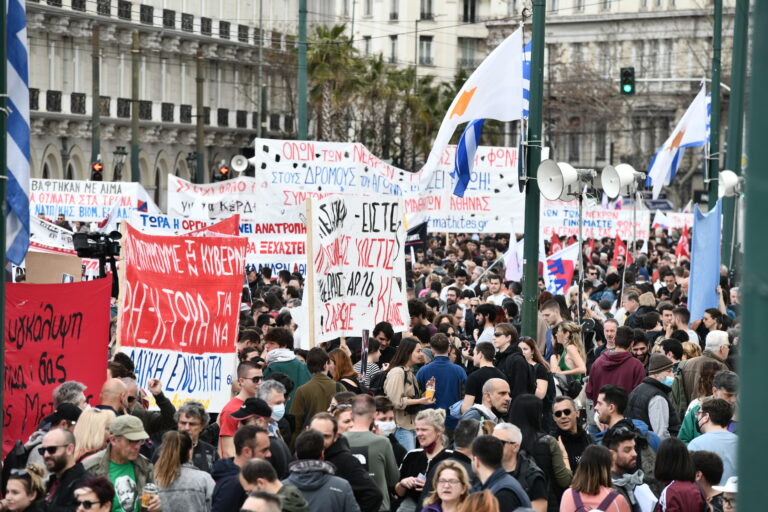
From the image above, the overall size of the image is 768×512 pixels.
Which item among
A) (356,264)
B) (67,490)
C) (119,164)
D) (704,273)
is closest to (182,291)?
(356,264)

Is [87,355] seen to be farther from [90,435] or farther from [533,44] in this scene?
[533,44]

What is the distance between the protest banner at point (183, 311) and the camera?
32.2ft

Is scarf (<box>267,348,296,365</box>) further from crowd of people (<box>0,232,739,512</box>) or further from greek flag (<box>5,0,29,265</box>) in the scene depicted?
greek flag (<box>5,0,29,265</box>)

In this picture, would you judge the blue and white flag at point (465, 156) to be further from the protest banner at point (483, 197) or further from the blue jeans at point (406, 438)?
the protest banner at point (483, 197)

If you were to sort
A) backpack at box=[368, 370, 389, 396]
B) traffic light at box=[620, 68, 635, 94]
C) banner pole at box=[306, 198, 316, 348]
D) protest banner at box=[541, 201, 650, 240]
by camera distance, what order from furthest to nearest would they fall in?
traffic light at box=[620, 68, 635, 94] → protest banner at box=[541, 201, 650, 240] → banner pole at box=[306, 198, 316, 348] → backpack at box=[368, 370, 389, 396]

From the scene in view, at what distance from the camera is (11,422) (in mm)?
8438

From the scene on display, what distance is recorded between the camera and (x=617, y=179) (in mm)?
15469

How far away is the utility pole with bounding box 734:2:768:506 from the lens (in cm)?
211

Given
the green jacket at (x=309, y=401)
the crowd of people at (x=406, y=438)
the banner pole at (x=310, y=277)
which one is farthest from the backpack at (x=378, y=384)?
the green jacket at (x=309, y=401)

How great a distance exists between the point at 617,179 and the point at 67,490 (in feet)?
33.0

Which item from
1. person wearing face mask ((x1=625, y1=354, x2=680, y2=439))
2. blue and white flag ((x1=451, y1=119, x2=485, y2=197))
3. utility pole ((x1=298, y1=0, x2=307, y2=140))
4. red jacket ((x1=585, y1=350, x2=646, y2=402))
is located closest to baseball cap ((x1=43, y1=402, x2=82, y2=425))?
person wearing face mask ((x1=625, y1=354, x2=680, y2=439))

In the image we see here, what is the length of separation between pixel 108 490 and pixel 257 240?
1304cm

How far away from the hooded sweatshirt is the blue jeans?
269 cm

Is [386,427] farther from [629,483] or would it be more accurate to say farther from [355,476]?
[629,483]
